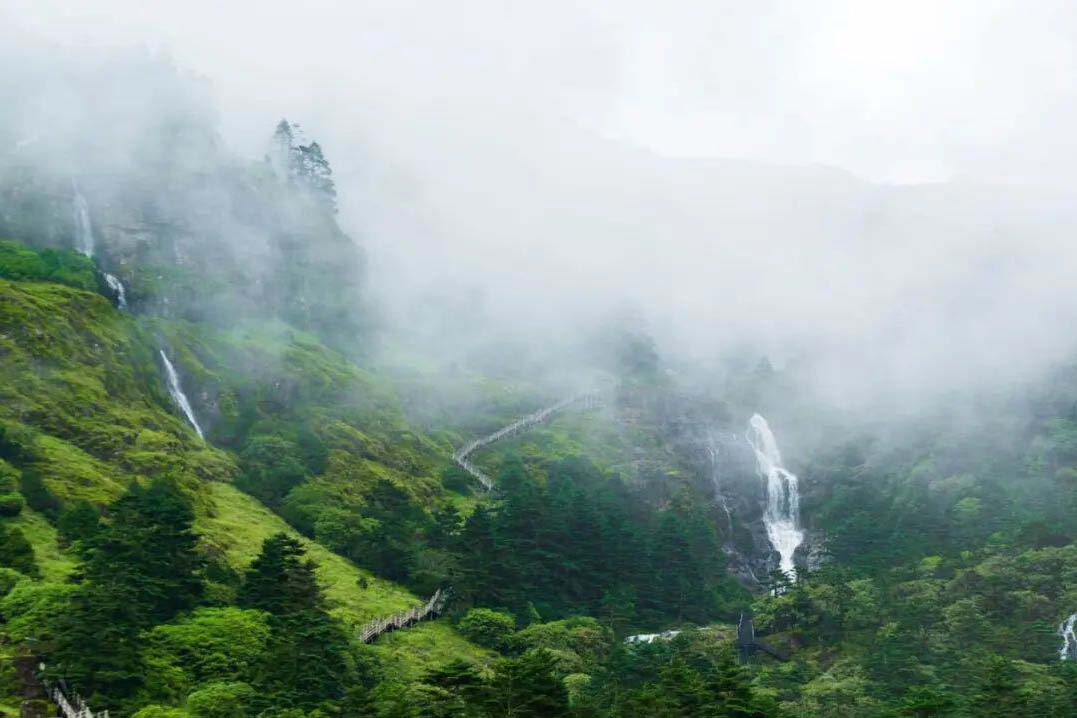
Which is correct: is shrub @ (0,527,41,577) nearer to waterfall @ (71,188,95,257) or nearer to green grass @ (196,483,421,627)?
green grass @ (196,483,421,627)

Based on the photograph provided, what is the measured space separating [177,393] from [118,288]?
2251 cm

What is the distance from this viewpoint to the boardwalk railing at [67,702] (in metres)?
53.8

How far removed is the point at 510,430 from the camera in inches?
6471

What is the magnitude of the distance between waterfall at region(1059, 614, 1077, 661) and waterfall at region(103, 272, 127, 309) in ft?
369

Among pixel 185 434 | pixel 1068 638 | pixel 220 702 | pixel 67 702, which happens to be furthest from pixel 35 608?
pixel 1068 638

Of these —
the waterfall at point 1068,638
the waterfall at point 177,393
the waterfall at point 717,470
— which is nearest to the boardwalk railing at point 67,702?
the waterfall at point 1068,638

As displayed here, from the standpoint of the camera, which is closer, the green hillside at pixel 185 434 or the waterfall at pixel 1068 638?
the green hillside at pixel 185 434

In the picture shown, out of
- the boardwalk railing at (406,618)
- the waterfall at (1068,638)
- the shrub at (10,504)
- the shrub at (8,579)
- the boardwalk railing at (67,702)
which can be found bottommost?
the boardwalk railing at (67,702)

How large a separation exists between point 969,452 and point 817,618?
66632 mm

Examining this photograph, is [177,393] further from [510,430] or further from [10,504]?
[510,430]

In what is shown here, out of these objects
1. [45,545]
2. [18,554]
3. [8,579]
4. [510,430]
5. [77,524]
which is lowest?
[8,579]

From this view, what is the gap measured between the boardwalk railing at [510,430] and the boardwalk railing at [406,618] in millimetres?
42345

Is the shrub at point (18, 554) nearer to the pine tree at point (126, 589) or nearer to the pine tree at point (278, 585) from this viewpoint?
the pine tree at point (126, 589)

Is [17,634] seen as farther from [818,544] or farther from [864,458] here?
[864,458]
